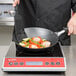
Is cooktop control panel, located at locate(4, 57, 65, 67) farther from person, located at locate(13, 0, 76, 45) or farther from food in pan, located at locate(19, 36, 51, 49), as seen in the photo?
person, located at locate(13, 0, 76, 45)

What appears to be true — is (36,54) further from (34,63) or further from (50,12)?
(50,12)

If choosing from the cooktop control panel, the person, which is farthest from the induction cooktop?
the person

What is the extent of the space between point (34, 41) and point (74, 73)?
27 centimetres

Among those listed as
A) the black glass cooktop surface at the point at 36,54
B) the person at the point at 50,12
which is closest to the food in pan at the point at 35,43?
the black glass cooktop surface at the point at 36,54

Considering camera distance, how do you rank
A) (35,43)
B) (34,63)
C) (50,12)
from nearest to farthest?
(34,63), (35,43), (50,12)

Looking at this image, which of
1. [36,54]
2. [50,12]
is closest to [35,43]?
[36,54]

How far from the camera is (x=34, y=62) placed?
0.95 metres

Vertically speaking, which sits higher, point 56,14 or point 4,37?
point 56,14

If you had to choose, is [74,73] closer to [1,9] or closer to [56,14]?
[56,14]

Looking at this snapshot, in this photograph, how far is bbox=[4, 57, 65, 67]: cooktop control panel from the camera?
0.94 meters

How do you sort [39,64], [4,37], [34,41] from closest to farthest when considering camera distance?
1. [39,64]
2. [34,41]
3. [4,37]

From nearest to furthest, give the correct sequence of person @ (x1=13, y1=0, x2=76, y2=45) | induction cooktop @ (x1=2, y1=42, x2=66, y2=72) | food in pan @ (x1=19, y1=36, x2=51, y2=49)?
1. induction cooktop @ (x1=2, y1=42, x2=66, y2=72)
2. food in pan @ (x1=19, y1=36, x2=51, y2=49)
3. person @ (x1=13, y1=0, x2=76, y2=45)

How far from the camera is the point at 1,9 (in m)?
2.60

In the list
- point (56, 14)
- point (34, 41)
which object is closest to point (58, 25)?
point (56, 14)
